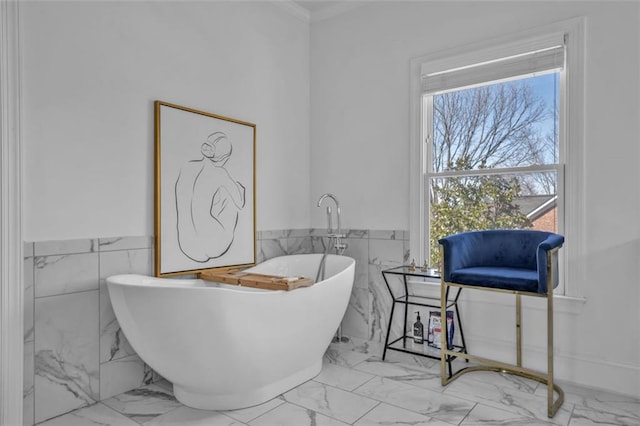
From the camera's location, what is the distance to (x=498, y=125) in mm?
2877

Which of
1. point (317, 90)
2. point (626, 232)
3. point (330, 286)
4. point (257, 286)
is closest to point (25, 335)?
point (257, 286)

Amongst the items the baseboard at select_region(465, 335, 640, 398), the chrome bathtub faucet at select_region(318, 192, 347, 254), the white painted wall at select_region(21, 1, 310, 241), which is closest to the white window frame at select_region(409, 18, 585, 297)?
the baseboard at select_region(465, 335, 640, 398)

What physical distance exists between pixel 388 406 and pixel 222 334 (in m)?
0.97

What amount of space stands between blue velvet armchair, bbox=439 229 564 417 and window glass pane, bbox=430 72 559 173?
525 millimetres

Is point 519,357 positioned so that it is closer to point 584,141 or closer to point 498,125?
point 584,141

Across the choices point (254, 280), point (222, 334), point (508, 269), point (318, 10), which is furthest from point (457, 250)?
point (318, 10)

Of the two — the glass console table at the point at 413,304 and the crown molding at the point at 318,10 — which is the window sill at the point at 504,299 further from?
the crown molding at the point at 318,10

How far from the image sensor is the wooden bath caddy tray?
2.35 meters

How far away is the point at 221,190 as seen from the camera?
9.57 feet

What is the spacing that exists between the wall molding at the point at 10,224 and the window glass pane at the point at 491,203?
247cm

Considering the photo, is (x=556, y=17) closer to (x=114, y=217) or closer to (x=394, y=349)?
(x=394, y=349)

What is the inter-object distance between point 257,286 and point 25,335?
1.16 m

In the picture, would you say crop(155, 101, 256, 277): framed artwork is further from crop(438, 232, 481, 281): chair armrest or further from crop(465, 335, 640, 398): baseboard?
crop(465, 335, 640, 398): baseboard

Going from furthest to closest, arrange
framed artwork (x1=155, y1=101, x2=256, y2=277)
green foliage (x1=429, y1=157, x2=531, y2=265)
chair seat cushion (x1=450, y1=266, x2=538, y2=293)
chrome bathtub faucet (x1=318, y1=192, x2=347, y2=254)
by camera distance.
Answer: chrome bathtub faucet (x1=318, y1=192, x2=347, y2=254) → green foliage (x1=429, y1=157, x2=531, y2=265) → framed artwork (x1=155, y1=101, x2=256, y2=277) → chair seat cushion (x1=450, y1=266, x2=538, y2=293)
